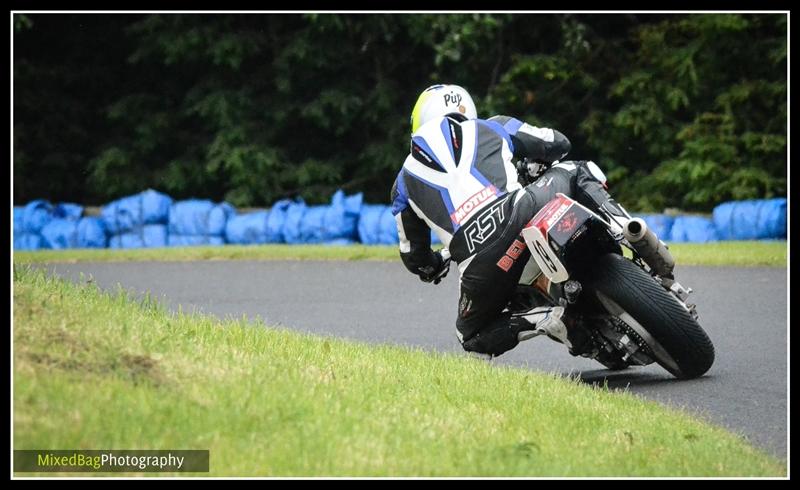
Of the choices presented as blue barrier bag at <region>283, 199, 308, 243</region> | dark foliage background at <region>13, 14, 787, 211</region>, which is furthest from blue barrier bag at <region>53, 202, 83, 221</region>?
blue barrier bag at <region>283, 199, 308, 243</region>

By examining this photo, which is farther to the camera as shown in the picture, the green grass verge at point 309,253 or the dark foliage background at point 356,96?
the dark foliage background at point 356,96

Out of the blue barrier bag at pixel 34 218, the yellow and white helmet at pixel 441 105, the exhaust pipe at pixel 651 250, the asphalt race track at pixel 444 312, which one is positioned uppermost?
the yellow and white helmet at pixel 441 105

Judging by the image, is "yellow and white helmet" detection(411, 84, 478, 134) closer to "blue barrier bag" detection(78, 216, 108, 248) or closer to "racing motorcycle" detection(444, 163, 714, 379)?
"racing motorcycle" detection(444, 163, 714, 379)

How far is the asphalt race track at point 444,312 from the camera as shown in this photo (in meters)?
6.84

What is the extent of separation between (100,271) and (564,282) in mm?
8714

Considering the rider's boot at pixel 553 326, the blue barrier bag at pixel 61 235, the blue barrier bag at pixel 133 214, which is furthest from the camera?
the blue barrier bag at pixel 133 214

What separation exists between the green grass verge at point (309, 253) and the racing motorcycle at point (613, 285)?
20.9 feet

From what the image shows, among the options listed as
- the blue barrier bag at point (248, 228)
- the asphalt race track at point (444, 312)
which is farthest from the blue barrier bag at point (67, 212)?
the asphalt race track at point (444, 312)

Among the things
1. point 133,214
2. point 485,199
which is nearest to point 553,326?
point 485,199

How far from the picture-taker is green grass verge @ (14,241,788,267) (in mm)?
13312

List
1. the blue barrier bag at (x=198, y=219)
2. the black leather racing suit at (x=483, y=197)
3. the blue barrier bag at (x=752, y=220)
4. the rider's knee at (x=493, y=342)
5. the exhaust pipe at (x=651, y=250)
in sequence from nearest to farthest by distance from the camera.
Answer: the exhaust pipe at (x=651, y=250) → the black leather racing suit at (x=483, y=197) → the rider's knee at (x=493, y=342) → the blue barrier bag at (x=752, y=220) → the blue barrier bag at (x=198, y=219)

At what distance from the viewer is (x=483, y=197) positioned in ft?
22.0

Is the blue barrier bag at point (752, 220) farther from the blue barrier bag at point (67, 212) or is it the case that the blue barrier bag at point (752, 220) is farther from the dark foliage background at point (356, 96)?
the blue barrier bag at point (67, 212)

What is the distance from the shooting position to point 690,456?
5.21 metres
